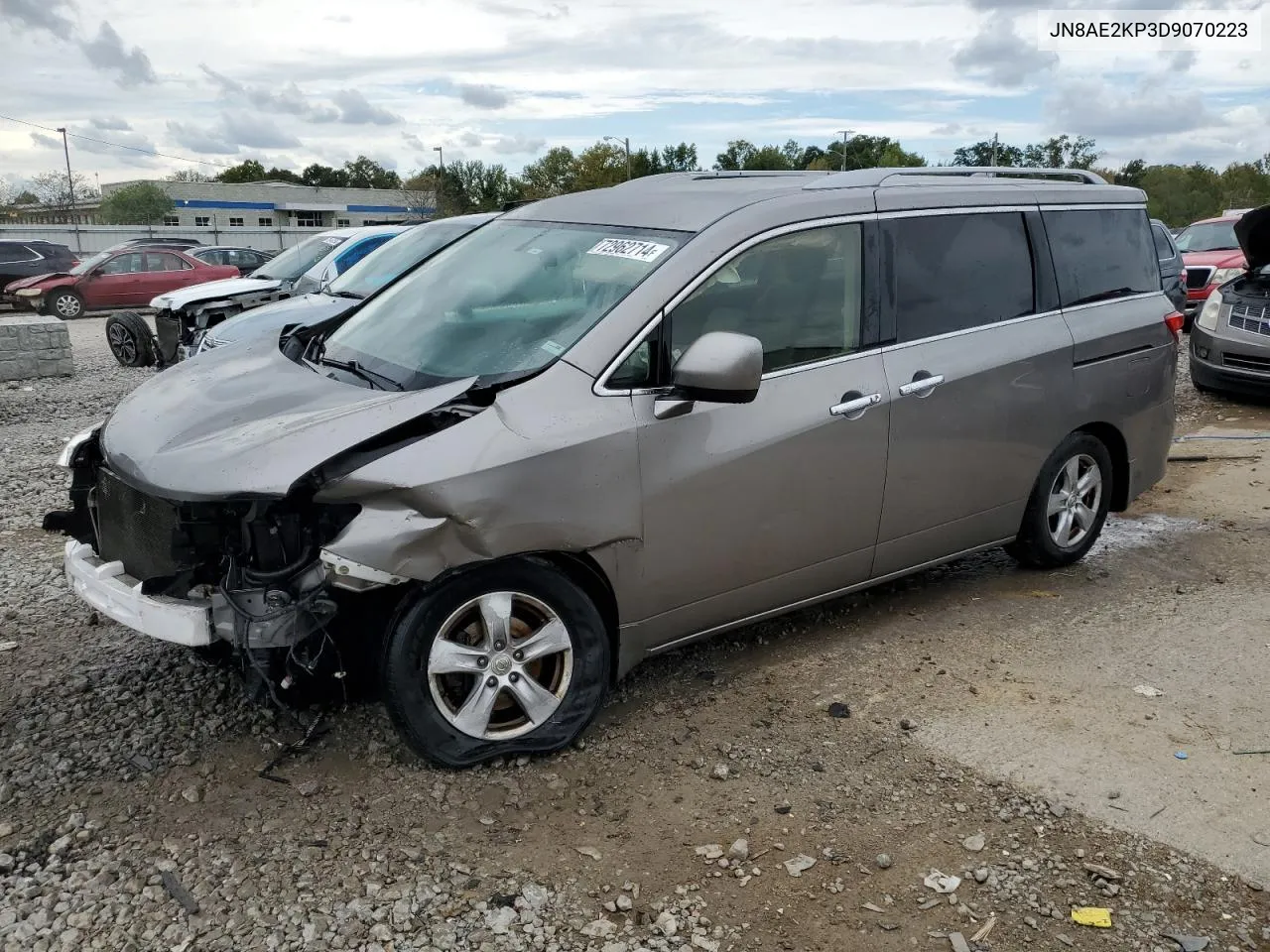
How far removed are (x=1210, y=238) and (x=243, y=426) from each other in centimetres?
1693

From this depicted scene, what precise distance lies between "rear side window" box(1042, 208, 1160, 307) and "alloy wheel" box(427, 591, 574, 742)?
3.07 m

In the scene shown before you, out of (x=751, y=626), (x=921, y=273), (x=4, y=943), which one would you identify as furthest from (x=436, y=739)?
(x=921, y=273)

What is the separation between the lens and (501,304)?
4.09m

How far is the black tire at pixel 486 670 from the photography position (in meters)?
3.32

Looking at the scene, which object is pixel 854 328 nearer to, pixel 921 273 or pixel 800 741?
pixel 921 273

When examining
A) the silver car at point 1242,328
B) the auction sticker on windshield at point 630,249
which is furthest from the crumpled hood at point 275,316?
the silver car at point 1242,328

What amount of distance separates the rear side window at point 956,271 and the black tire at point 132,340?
9.71 m

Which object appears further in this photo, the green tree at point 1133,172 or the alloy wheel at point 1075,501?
the green tree at point 1133,172

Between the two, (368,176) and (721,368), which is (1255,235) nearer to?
(721,368)

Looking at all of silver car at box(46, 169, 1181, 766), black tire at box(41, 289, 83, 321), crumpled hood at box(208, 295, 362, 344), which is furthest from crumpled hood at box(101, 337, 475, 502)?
black tire at box(41, 289, 83, 321)

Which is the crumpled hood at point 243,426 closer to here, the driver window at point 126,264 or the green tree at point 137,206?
the driver window at point 126,264

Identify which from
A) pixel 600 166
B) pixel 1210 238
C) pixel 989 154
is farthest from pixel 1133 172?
pixel 1210 238

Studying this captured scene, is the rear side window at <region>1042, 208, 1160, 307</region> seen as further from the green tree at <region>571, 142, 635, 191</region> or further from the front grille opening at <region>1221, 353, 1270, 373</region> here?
the green tree at <region>571, 142, 635, 191</region>

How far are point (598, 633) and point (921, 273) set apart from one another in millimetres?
2085
